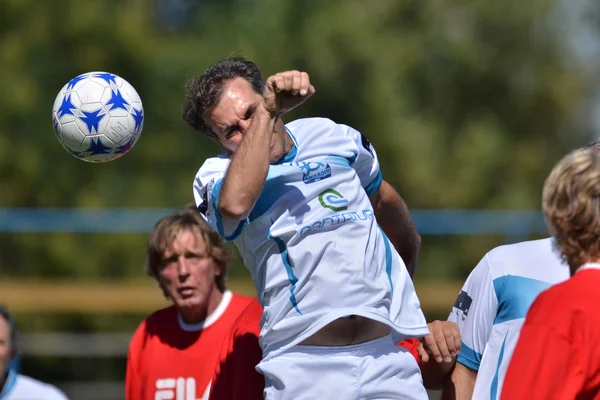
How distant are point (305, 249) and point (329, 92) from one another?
1439cm

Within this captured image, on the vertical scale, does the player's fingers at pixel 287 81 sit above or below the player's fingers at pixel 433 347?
above

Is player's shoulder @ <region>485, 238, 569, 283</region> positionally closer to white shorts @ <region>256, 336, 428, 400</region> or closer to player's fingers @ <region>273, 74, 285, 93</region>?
white shorts @ <region>256, 336, 428, 400</region>

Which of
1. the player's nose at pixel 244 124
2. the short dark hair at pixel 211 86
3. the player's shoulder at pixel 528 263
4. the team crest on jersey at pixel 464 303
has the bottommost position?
the team crest on jersey at pixel 464 303

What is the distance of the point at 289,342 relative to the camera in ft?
11.6

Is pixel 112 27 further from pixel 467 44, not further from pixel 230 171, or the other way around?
pixel 230 171

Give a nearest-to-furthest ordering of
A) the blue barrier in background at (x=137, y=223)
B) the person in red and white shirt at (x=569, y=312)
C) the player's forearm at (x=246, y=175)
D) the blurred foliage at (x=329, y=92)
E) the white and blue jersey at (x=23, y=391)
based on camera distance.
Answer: the person in red and white shirt at (x=569, y=312) < the player's forearm at (x=246, y=175) < the white and blue jersey at (x=23, y=391) < the blue barrier in background at (x=137, y=223) < the blurred foliage at (x=329, y=92)

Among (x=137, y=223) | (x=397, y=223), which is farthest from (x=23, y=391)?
(x=137, y=223)

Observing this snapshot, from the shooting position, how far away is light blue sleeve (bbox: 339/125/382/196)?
12.5 feet

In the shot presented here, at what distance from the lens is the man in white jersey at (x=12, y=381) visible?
232 inches

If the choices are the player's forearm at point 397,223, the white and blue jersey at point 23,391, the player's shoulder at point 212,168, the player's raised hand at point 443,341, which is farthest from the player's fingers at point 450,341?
the white and blue jersey at point 23,391

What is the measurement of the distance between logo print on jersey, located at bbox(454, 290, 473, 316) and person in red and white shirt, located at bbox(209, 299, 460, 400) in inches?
5.1

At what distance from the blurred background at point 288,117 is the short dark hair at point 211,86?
324 inches

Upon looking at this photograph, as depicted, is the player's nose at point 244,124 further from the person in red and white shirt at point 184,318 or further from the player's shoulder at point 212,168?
the person in red and white shirt at point 184,318

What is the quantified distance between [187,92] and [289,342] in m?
0.98
